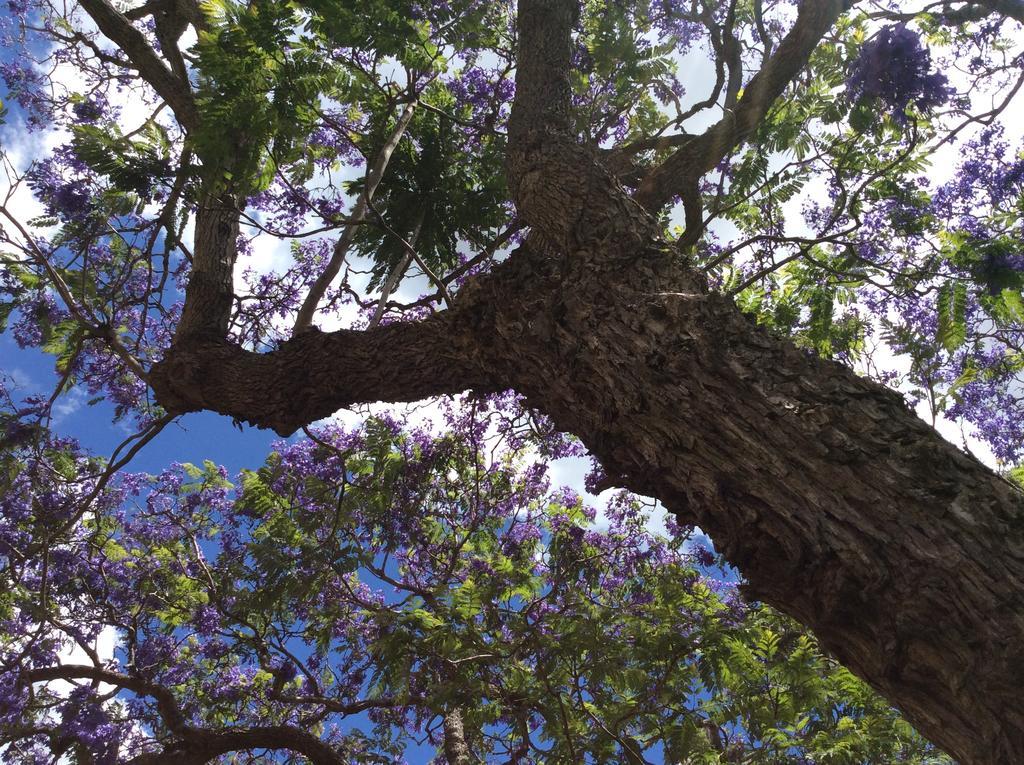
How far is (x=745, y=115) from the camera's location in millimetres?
4109

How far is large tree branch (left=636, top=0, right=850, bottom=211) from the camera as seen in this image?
12.9 feet

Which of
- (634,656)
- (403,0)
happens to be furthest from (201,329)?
(634,656)

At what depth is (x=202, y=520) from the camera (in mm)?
7176

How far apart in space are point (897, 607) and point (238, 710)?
23.1 ft

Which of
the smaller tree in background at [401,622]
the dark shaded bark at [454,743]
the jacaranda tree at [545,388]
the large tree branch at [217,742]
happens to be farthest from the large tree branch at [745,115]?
the large tree branch at [217,742]

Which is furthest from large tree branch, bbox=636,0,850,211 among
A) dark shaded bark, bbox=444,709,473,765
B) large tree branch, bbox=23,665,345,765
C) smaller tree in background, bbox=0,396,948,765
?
large tree branch, bbox=23,665,345,765

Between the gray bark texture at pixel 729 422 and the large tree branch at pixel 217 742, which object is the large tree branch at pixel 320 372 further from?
the large tree branch at pixel 217 742

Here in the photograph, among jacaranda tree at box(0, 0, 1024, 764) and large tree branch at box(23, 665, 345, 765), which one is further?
large tree branch at box(23, 665, 345, 765)

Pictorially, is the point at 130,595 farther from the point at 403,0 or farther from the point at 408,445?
the point at 403,0

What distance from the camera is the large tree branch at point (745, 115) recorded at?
12.9 ft

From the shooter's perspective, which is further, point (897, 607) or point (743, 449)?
point (743, 449)

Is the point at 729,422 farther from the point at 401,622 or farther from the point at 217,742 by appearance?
the point at 217,742

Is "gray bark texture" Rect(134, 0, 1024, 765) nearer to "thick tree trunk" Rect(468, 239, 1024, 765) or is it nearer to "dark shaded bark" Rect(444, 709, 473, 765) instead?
"thick tree trunk" Rect(468, 239, 1024, 765)

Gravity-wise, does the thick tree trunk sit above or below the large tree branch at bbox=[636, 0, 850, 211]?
below
